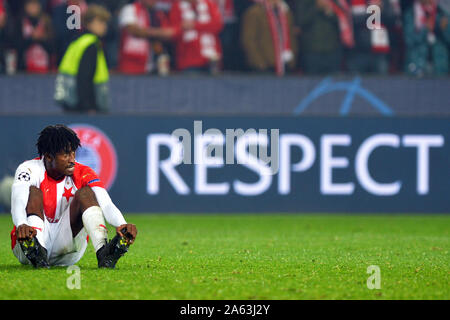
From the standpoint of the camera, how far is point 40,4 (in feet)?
47.4

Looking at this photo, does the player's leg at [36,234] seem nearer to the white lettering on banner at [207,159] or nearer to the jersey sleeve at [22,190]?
the jersey sleeve at [22,190]

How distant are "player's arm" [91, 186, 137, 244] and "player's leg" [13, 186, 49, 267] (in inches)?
15.7

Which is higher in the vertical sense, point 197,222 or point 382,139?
point 382,139

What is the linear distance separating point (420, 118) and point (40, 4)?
6235 mm

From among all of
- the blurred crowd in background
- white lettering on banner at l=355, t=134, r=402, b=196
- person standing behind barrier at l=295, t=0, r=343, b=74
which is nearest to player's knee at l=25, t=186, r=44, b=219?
white lettering on banner at l=355, t=134, r=402, b=196

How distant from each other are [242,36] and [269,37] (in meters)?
0.43

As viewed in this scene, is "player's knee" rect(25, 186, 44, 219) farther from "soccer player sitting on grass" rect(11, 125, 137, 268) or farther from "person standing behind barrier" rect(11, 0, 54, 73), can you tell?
"person standing behind barrier" rect(11, 0, 54, 73)

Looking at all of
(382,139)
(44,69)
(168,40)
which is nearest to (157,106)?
(168,40)

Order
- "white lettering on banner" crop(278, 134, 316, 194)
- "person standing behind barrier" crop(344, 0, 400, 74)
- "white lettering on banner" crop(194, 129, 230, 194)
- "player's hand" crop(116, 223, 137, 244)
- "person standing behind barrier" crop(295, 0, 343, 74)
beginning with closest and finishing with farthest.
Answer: "player's hand" crop(116, 223, 137, 244) < "white lettering on banner" crop(194, 129, 230, 194) < "white lettering on banner" crop(278, 134, 316, 194) < "person standing behind barrier" crop(295, 0, 343, 74) < "person standing behind barrier" crop(344, 0, 400, 74)

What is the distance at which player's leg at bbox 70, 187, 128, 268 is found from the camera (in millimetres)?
6164

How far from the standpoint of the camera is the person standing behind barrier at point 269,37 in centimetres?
1420

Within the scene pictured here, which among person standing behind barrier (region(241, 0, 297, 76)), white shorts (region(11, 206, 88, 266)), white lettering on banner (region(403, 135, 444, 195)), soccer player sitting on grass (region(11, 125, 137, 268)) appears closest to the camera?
soccer player sitting on grass (region(11, 125, 137, 268))
